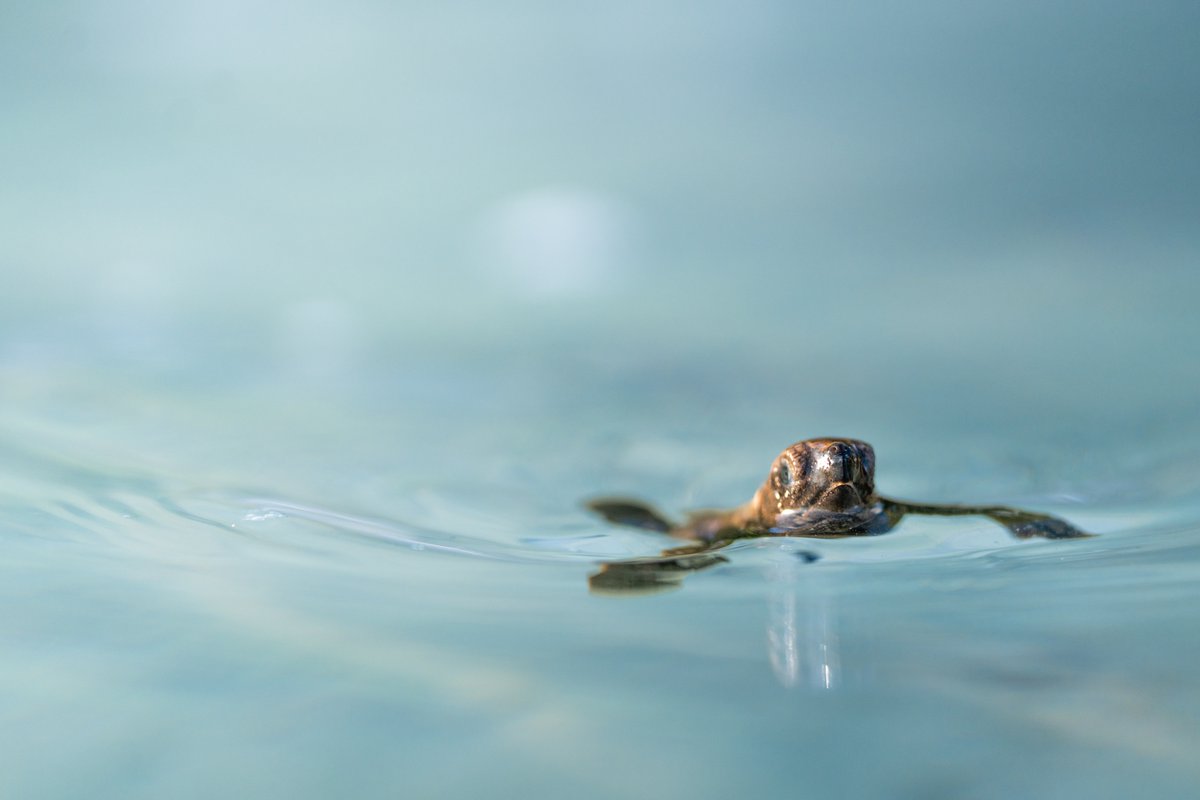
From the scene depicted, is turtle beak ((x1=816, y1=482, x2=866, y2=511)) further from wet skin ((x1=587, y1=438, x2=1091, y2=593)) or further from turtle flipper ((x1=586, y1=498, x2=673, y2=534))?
turtle flipper ((x1=586, y1=498, x2=673, y2=534))

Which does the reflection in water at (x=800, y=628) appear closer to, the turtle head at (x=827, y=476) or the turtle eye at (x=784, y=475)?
the turtle head at (x=827, y=476)

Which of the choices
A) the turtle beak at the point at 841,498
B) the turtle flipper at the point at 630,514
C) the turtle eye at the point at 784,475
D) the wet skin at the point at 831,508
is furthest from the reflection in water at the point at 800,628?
the turtle flipper at the point at 630,514

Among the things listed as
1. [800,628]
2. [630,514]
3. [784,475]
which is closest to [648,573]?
[800,628]

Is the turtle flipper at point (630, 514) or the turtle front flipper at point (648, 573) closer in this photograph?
the turtle front flipper at point (648, 573)

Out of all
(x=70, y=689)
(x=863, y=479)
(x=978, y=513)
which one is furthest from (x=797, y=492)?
(x=70, y=689)

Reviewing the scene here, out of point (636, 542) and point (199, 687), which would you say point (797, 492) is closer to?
point (636, 542)

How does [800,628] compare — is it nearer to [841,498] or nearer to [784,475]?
[841,498]
